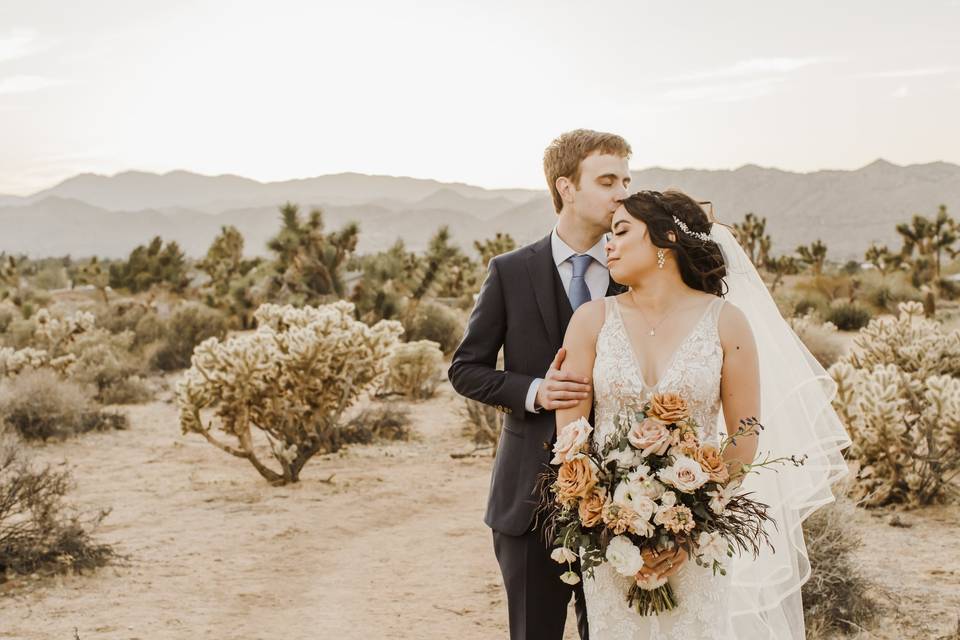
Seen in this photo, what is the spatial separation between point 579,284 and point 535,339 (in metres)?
0.29

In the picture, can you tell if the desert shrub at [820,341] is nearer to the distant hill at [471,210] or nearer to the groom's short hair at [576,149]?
the groom's short hair at [576,149]

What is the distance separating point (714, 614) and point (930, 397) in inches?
249

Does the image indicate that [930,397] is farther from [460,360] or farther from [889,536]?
[460,360]

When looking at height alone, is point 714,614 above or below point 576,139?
below

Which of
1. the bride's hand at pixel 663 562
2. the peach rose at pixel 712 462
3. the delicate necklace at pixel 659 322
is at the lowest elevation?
the bride's hand at pixel 663 562

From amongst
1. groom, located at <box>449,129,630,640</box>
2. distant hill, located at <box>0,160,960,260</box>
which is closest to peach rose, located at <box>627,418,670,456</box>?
groom, located at <box>449,129,630,640</box>

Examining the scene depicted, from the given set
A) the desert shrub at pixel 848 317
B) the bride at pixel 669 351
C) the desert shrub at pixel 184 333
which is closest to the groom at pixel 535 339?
the bride at pixel 669 351

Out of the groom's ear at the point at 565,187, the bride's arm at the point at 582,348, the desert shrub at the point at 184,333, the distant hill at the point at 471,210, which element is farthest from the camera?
the distant hill at the point at 471,210

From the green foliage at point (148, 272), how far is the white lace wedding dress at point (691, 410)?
2848cm

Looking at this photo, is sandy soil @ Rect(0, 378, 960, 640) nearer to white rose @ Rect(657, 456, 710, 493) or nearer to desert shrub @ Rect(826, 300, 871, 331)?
white rose @ Rect(657, 456, 710, 493)

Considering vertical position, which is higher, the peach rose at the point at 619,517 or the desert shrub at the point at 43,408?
the peach rose at the point at 619,517

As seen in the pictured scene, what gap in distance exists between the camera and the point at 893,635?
222 inches

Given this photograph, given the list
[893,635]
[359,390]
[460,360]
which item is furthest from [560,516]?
[359,390]

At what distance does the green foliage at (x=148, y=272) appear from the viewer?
29703 mm
